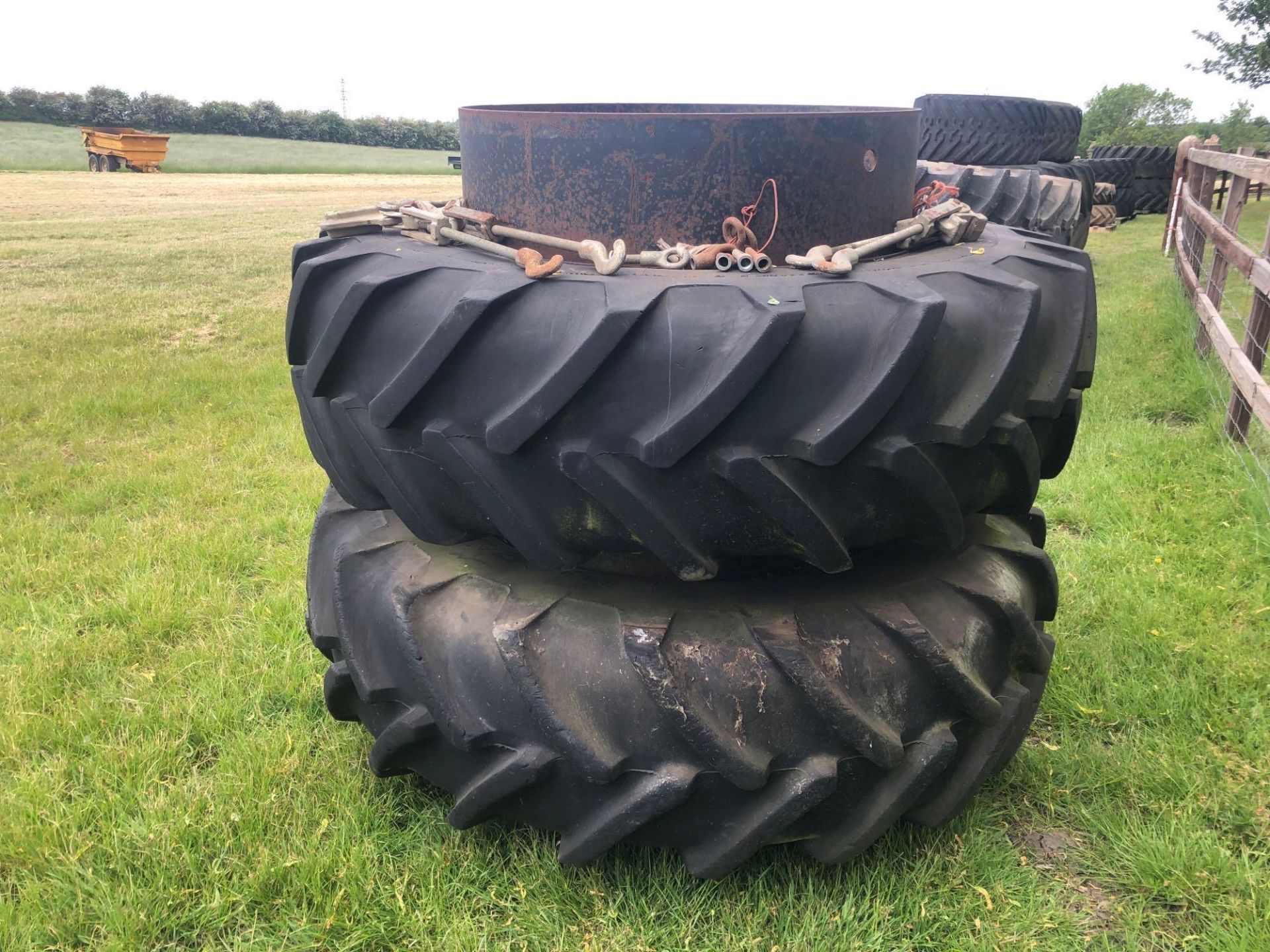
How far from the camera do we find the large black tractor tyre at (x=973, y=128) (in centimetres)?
768

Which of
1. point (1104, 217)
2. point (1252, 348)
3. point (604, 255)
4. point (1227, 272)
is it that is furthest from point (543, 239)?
point (1104, 217)

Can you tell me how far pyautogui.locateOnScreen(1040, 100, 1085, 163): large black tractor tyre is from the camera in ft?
27.0

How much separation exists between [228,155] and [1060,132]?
102 ft

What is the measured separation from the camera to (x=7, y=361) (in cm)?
553

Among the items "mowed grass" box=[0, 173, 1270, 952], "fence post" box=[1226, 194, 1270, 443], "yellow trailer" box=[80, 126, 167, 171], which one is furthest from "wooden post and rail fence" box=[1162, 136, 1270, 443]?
"yellow trailer" box=[80, 126, 167, 171]

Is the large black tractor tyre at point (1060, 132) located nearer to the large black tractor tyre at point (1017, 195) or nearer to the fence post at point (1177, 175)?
the fence post at point (1177, 175)

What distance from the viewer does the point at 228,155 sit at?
32.8 meters

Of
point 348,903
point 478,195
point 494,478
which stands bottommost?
point 348,903

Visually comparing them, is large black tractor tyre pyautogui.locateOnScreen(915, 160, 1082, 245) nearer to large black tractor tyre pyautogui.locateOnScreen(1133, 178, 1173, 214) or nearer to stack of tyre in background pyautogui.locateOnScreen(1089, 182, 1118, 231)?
stack of tyre in background pyautogui.locateOnScreen(1089, 182, 1118, 231)

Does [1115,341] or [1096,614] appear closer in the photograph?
[1096,614]

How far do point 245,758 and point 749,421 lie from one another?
1.39 m

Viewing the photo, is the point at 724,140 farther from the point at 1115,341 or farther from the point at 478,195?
the point at 1115,341

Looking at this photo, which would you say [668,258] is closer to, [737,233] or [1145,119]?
[737,233]

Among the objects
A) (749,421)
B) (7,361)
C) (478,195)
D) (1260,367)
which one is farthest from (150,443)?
(1260,367)
